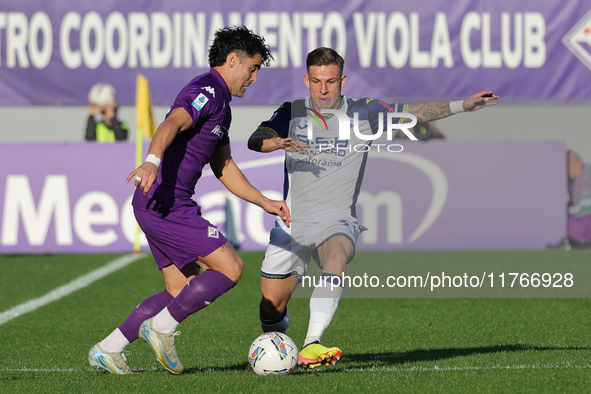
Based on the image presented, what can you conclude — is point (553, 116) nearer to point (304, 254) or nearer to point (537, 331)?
point (537, 331)

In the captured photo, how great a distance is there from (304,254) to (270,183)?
7825mm

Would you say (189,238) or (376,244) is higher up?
(189,238)

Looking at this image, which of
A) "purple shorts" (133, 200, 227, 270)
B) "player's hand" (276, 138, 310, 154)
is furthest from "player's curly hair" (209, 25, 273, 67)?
"purple shorts" (133, 200, 227, 270)

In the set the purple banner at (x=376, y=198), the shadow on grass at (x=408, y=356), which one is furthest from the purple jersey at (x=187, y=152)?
the purple banner at (x=376, y=198)

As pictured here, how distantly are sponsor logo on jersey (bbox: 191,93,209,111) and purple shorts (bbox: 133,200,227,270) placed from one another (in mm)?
520

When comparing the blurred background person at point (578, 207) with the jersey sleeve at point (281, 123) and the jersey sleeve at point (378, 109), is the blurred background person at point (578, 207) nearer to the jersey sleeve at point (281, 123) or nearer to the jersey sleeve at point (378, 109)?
the jersey sleeve at point (378, 109)

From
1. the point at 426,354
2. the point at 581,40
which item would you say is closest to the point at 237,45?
the point at 426,354

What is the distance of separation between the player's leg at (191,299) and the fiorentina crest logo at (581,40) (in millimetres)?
10720

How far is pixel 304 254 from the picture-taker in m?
5.84

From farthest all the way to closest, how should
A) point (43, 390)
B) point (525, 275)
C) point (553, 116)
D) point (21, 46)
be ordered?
point (553, 116) < point (21, 46) < point (525, 275) < point (43, 390)

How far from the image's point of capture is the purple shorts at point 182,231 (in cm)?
505

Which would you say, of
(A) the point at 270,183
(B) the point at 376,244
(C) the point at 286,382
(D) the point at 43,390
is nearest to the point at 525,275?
(B) the point at 376,244

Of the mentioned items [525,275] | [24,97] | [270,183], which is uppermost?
[24,97]

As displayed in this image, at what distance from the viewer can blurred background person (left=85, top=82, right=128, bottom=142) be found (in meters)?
14.4
